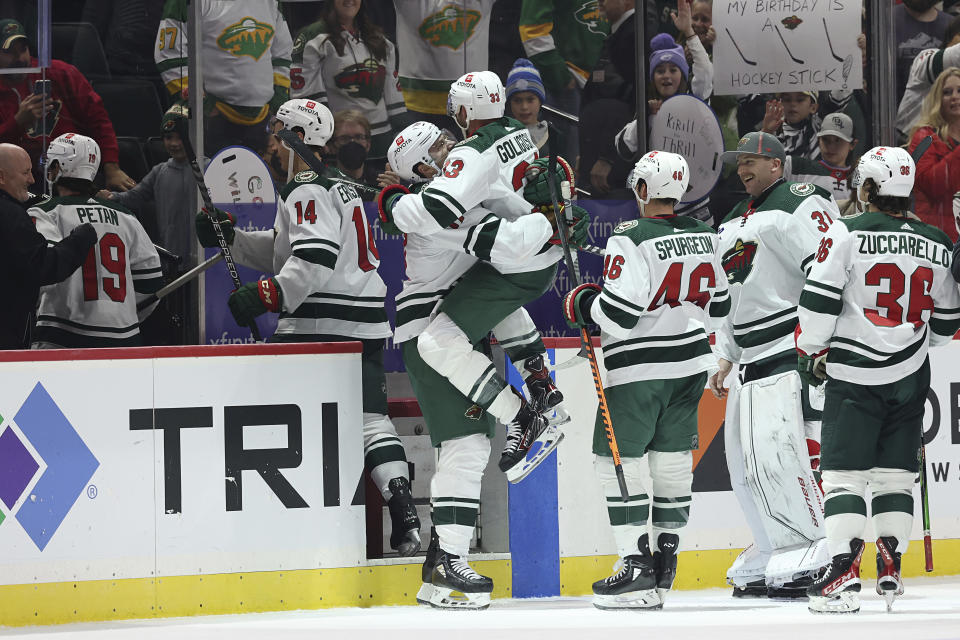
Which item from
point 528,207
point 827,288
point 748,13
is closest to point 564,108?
point 748,13

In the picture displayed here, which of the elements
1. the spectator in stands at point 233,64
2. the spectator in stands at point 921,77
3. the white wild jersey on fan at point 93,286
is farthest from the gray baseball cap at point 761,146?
the white wild jersey on fan at point 93,286

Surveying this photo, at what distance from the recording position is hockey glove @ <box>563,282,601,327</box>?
16.2 feet

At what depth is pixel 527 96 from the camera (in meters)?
6.90

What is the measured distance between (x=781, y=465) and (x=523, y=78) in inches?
104

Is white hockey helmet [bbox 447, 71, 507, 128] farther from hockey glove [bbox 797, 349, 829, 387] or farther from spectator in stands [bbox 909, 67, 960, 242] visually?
spectator in stands [bbox 909, 67, 960, 242]

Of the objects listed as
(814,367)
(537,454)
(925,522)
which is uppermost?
(814,367)

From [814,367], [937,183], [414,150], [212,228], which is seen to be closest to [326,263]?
[414,150]

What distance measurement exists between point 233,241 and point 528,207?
55.7 inches

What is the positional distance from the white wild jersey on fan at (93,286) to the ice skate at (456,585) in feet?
6.16

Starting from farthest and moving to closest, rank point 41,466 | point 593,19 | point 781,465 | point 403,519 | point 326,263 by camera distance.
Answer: point 593,19, point 326,263, point 781,465, point 403,519, point 41,466

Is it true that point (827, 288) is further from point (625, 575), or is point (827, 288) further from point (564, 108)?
point (564, 108)

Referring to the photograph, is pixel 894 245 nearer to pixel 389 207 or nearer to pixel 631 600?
pixel 631 600

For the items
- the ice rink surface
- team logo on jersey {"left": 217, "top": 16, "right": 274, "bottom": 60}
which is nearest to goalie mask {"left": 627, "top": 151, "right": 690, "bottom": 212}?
the ice rink surface

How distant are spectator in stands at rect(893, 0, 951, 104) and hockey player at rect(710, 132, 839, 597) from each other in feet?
7.76
